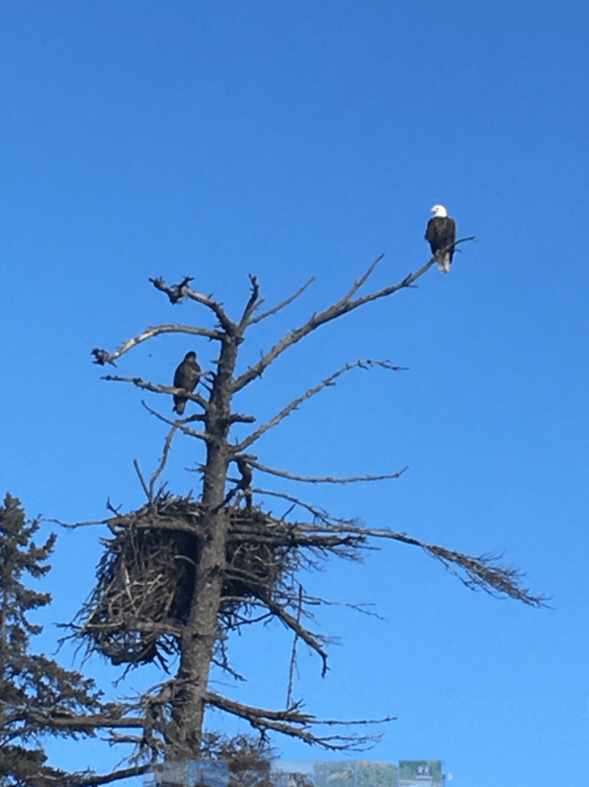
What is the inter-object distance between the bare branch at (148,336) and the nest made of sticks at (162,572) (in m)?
1.26

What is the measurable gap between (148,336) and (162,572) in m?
2.03

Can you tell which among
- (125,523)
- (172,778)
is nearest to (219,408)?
(125,523)

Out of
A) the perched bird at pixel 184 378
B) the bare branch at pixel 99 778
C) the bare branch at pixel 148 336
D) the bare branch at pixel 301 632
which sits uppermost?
the perched bird at pixel 184 378

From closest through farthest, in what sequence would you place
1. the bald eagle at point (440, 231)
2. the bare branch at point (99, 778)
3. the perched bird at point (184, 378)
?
the bare branch at point (99, 778) < the perched bird at point (184, 378) < the bald eagle at point (440, 231)

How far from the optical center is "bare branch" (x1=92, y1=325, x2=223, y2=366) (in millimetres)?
8602

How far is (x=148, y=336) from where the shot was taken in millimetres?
9125

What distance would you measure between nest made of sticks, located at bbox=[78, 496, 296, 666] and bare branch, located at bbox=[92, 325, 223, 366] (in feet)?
4.13

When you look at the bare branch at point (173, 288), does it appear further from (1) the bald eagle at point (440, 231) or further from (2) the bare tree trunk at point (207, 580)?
(1) the bald eagle at point (440, 231)

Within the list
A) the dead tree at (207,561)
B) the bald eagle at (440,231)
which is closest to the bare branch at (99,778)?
the dead tree at (207,561)

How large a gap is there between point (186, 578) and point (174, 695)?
68.0 inches

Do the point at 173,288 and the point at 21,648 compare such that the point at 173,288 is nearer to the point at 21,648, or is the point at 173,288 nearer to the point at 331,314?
the point at 331,314

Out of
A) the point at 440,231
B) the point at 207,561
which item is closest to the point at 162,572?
the point at 207,561

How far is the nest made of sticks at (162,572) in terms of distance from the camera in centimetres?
934

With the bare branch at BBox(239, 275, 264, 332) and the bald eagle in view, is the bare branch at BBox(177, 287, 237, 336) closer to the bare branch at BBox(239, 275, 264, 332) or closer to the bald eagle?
the bare branch at BBox(239, 275, 264, 332)
